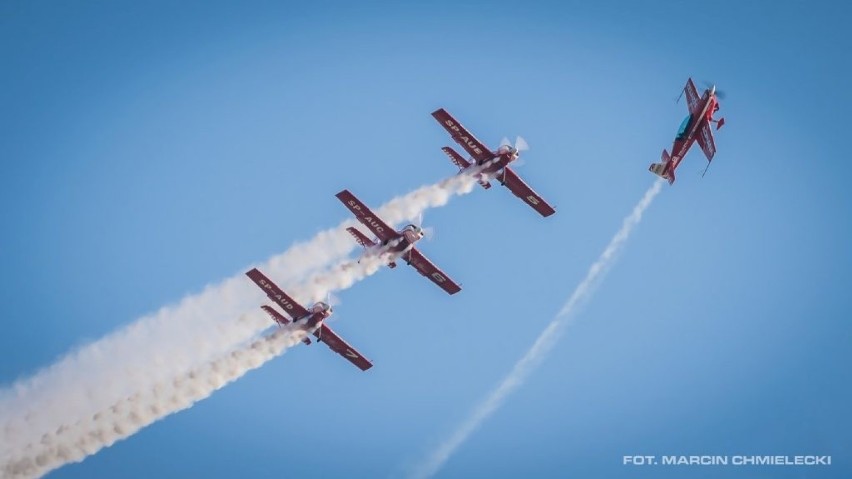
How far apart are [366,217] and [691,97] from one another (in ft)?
52.7

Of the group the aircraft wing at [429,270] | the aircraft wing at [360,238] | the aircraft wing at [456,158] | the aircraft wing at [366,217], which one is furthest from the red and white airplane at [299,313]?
the aircraft wing at [456,158]

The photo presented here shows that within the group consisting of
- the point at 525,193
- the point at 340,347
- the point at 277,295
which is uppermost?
the point at 525,193

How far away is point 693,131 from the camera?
49406mm

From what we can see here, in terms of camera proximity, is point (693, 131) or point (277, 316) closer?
point (277, 316)

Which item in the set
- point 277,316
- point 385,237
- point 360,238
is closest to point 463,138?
point 385,237

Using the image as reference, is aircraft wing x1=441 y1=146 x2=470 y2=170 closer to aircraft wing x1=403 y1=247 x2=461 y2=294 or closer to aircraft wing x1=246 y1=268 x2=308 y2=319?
aircraft wing x1=403 y1=247 x2=461 y2=294

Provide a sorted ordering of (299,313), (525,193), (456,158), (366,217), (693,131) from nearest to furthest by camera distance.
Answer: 1. (366,217)
2. (299,313)
3. (456,158)
4. (525,193)
5. (693,131)

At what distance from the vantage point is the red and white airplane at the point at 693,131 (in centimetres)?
4853

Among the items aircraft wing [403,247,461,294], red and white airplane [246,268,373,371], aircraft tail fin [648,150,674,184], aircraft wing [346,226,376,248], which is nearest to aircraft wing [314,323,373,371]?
red and white airplane [246,268,373,371]

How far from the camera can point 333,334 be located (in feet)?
150

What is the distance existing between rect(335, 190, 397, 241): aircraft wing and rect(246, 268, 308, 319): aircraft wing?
4143mm

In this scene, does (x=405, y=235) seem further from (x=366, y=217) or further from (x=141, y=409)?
(x=141, y=409)

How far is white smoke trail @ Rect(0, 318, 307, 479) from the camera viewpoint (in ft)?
142

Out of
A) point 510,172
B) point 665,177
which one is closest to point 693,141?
point 665,177
